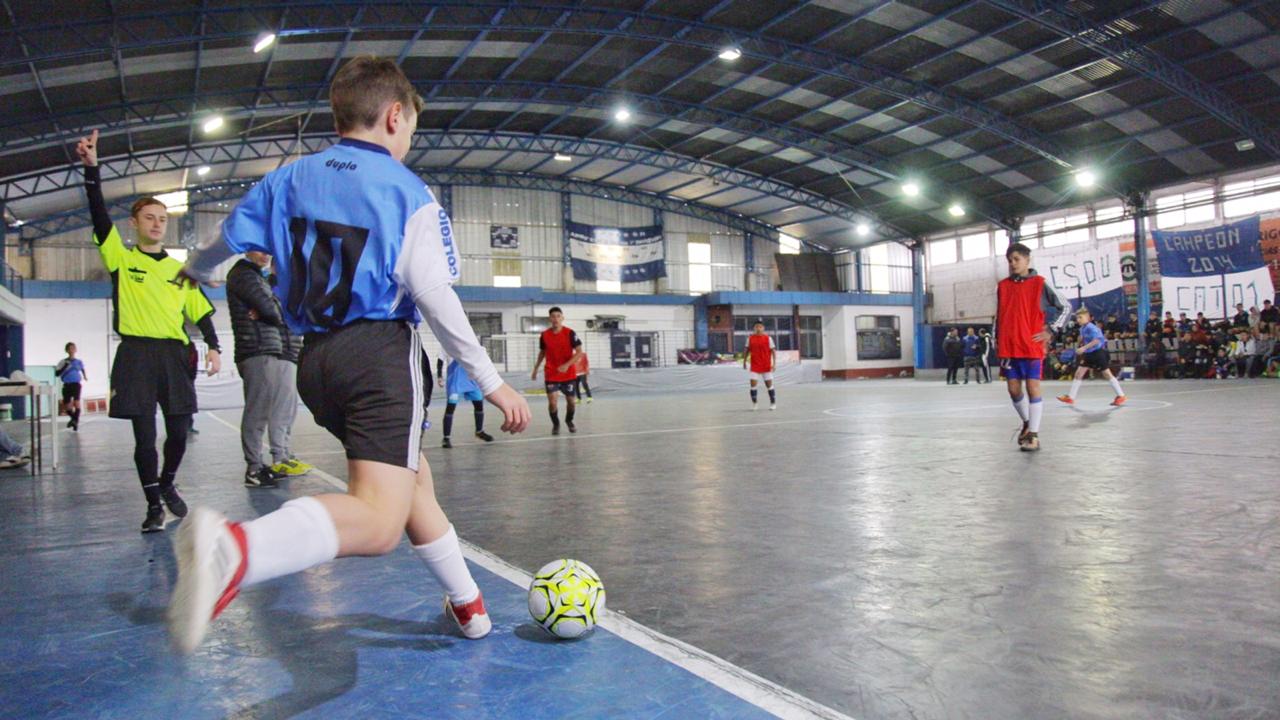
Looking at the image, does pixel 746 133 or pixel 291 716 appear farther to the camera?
pixel 746 133

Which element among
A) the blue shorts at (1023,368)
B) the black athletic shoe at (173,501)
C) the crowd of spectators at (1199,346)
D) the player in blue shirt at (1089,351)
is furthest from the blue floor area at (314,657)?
the crowd of spectators at (1199,346)

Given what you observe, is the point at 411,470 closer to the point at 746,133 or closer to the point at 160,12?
the point at 160,12

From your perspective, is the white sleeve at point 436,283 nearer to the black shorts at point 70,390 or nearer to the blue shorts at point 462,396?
the blue shorts at point 462,396

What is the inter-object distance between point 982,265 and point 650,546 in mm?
39593

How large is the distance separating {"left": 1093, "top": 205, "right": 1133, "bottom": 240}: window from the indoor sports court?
785cm

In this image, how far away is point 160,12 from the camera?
1788cm

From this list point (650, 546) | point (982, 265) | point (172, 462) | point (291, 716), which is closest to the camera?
point (291, 716)

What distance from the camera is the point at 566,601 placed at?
2.46 metres

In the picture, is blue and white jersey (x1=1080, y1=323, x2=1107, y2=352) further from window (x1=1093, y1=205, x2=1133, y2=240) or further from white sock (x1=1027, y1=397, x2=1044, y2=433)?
window (x1=1093, y1=205, x2=1133, y2=240)

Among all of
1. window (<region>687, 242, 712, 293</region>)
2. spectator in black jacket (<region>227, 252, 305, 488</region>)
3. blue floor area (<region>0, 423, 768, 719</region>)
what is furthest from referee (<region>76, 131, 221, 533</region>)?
window (<region>687, 242, 712, 293</region>)

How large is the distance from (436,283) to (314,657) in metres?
1.18

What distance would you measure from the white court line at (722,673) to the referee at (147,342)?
10.2 feet

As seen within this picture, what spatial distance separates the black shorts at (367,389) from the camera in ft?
6.86

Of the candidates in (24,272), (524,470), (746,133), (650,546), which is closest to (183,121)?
(24,272)
